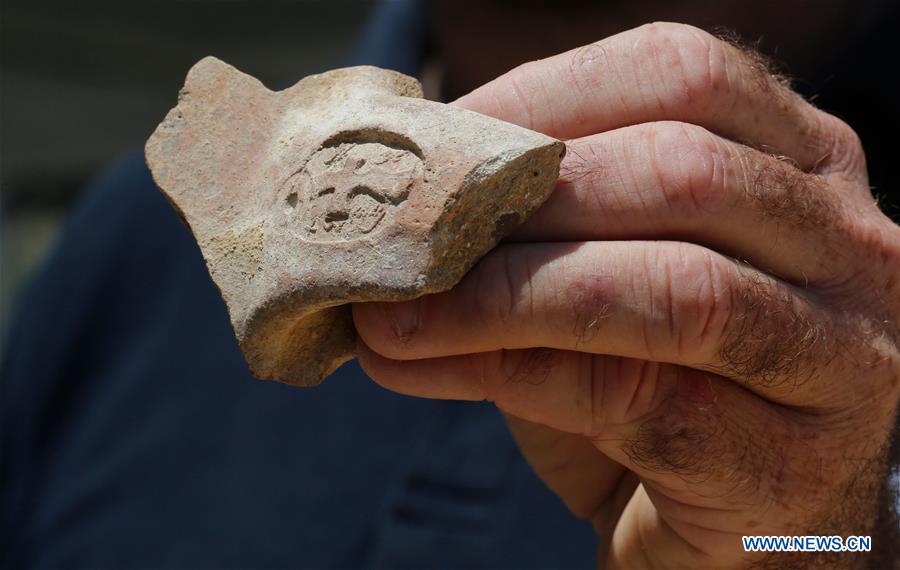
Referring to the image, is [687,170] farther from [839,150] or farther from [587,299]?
[839,150]

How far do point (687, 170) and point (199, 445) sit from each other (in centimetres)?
156

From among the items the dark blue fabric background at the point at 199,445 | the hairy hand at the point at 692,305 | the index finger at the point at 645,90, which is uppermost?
the index finger at the point at 645,90

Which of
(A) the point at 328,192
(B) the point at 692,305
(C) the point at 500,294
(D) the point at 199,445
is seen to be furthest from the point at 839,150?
(D) the point at 199,445

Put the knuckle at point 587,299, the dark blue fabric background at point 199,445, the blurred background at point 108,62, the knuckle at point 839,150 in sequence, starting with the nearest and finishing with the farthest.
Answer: the knuckle at point 587,299
the knuckle at point 839,150
the dark blue fabric background at point 199,445
the blurred background at point 108,62

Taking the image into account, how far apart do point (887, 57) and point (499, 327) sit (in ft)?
4.47

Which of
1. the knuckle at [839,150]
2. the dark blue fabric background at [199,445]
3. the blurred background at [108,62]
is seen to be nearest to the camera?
the knuckle at [839,150]

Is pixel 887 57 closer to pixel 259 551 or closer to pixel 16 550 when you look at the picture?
pixel 259 551

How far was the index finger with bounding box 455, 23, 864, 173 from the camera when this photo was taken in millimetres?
999

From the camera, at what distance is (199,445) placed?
A: 2.16m

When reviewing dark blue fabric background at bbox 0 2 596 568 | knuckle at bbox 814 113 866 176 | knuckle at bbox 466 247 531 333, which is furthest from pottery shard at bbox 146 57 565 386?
dark blue fabric background at bbox 0 2 596 568

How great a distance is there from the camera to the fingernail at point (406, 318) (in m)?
0.97

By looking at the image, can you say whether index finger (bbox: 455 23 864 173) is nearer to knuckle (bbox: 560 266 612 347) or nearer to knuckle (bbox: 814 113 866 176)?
knuckle (bbox: 814 113 866 176)

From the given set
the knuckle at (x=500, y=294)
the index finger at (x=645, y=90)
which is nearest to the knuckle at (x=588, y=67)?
the index finger at (x=645, y=90)

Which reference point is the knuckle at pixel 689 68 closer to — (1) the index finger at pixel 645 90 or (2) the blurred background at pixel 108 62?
(1) the index finger at pixel 645 90
